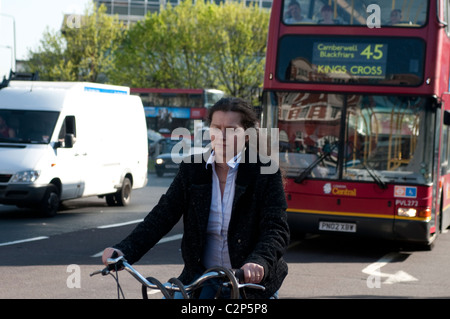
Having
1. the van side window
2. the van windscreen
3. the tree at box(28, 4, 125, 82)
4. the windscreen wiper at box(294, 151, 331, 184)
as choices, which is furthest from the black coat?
the tree at box(28, 4, 125, 82)

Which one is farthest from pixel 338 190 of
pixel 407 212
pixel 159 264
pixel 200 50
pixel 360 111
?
pixel 200 50

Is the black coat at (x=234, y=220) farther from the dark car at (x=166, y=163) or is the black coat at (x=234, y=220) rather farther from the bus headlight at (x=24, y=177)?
A: the dark car at (x=166, y=163)

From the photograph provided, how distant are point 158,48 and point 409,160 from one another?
4721 centimetres

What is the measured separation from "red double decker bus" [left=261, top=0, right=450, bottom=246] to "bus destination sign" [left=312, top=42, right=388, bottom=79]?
0.01m

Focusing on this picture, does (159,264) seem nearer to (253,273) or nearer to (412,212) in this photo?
(412,212)

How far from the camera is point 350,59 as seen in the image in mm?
12344

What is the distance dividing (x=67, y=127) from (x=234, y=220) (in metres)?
13.6

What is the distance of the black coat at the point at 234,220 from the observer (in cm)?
362

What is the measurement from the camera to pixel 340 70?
12367 mm

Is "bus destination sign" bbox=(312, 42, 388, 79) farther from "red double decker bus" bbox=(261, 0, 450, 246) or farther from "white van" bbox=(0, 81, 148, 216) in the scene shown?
"white van" bbox=(0, 81, 148, 216)

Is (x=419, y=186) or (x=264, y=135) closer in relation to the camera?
(x=264, y=135)

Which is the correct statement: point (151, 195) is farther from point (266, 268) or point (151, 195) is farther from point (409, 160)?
point (266, 268)

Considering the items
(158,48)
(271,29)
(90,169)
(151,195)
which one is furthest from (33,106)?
(158,48)
